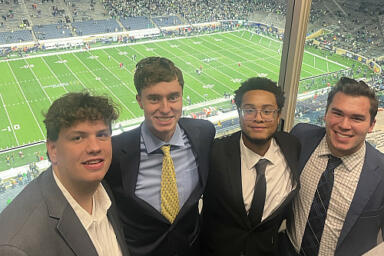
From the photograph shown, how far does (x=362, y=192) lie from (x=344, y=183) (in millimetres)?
101

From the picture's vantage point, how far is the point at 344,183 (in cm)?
178

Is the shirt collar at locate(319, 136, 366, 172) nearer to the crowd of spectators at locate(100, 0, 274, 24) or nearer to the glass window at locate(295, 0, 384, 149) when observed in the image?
the glass window at locate(295, 0, 384, 149)

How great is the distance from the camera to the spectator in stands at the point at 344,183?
172 centimetres

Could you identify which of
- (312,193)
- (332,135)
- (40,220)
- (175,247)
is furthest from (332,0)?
(40,220)

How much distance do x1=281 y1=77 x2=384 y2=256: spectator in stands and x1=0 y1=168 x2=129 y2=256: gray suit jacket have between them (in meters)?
1.32

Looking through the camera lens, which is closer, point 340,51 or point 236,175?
point 236,175

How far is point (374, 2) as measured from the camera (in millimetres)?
3152

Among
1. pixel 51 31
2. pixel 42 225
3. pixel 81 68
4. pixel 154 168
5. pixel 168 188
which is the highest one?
pixel 51 31

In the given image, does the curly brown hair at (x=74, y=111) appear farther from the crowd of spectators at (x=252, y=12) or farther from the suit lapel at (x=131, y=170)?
the crowd of spectators at (x=252, y=12)

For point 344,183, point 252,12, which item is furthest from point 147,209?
point 252,12

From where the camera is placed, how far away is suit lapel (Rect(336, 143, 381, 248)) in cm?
172

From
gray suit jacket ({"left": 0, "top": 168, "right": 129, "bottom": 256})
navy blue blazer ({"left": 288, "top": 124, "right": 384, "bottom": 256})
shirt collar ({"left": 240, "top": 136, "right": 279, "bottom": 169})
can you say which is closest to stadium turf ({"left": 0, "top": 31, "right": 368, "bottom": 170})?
gray suit jacket ({"left": 0, "top": 168, "right": 129, "bottom": 256})

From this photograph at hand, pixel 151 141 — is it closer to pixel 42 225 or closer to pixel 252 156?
pixel 252 156

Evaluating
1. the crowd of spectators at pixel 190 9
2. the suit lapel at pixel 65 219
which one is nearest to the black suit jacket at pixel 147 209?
the suit lapel at pixel 65 219
